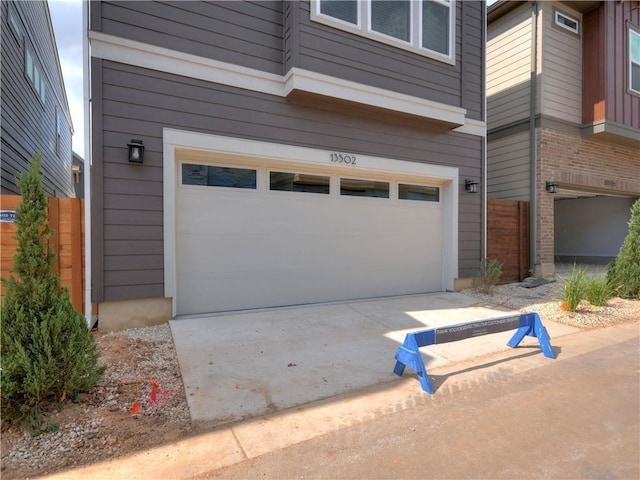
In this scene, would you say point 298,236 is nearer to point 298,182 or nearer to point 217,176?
point 298,182

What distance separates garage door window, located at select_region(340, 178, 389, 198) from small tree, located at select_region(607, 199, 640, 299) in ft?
15.2

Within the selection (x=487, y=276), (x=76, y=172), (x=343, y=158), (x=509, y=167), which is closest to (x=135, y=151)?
(x=343, y=158)

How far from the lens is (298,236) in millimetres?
6070

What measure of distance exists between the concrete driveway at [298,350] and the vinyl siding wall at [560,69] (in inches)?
236

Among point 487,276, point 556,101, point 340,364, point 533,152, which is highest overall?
point 556,101

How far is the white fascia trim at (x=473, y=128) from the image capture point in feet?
24.8

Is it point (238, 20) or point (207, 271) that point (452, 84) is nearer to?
point (238, 20)

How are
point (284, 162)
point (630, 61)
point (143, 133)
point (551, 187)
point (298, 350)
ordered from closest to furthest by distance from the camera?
point (298, 350)
point (143, 133)
point (284, 162)
point (551, 187)
point (630, 61)

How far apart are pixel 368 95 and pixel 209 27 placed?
265 cm

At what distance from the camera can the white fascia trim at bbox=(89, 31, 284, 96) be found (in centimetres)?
463

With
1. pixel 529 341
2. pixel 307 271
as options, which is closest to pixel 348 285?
pixel 307 271

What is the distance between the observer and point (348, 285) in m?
6.59

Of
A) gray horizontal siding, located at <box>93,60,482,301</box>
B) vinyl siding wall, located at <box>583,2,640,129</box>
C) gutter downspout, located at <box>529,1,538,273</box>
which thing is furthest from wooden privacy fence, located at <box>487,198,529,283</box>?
gray horizontal siding, located at <box>93,60,482,301</box>

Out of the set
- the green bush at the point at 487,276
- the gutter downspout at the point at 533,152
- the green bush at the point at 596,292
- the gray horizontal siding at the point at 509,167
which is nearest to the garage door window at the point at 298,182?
the green bush at the point at 487,276
